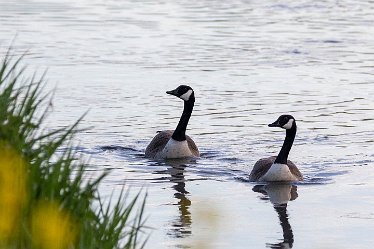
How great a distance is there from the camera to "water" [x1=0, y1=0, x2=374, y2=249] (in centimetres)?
1213

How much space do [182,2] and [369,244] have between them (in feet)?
89.4

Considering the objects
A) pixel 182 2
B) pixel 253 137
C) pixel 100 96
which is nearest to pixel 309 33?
pixel 182 2

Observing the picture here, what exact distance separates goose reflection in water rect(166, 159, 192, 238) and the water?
0.08 ft

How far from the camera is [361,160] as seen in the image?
16078 mm

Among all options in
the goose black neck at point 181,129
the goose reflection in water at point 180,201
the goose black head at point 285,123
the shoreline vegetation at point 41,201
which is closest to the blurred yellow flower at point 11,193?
the shoreline vegetation at point 41,201

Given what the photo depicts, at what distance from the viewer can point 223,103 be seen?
20.1 m

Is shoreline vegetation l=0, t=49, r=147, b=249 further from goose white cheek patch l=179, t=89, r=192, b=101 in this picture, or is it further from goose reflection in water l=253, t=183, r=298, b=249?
goose white cheek patch l=179, t=89, r=192, b=101

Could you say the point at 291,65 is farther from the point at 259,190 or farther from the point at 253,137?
the point at 259,190

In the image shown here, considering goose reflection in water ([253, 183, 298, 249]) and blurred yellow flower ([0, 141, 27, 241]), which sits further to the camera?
goose reflection in water ([253, 183, 298, 249])

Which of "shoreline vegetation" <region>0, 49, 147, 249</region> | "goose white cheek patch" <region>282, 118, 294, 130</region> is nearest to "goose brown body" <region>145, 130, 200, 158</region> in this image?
"goose white cheek patch" <region>282, 118, 294, 130</region>

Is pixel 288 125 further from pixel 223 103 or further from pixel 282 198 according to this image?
pixel 223 103

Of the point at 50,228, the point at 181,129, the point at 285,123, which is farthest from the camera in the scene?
the point at 181,129

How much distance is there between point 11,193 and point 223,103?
15.1 m

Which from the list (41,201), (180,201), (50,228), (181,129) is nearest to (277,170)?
(180,201)
